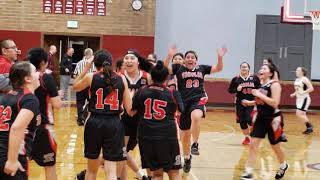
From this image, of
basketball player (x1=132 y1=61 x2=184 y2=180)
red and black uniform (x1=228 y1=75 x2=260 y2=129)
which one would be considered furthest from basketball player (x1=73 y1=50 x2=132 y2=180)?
red and black uniform (x1=228 y1=75 x2=260 y2=129)

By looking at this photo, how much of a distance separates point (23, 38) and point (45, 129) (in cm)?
1307

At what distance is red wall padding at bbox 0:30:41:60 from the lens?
17.8m

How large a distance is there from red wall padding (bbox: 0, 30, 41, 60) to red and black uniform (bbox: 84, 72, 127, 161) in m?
13.1

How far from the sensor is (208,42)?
18953 mm

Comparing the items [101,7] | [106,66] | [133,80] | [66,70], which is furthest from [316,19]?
[106,66]

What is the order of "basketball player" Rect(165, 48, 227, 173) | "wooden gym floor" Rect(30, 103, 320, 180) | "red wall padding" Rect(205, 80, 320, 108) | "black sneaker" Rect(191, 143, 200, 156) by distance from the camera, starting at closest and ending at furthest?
"wooden gym floor" Rect(30, 103, 320, 180), "basketball player" Rect(165, 48, 227, 173), "black sneaker" Rect(191, 143, 200, 156), "red wall padding" Rect(205, 80, 320, 108)

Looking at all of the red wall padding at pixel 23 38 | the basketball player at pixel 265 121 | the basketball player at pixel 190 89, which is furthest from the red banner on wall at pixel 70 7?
the basketball player at pixel 265 121

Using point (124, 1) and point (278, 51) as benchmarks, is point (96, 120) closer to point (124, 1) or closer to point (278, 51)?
point (124, 1)

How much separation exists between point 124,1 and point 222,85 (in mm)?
4744

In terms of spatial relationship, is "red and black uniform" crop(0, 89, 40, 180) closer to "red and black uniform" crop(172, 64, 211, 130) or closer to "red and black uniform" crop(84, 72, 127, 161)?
"red and black uniform" crop(84, 72, 127, 161)

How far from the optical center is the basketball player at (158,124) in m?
5.38

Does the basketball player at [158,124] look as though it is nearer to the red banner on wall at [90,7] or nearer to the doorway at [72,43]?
the red banner on wall at [90,7]

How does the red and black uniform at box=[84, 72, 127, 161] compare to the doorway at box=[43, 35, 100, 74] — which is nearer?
the red and black uniform at box=[84, 72, 127, 161]

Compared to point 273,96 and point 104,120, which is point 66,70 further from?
point 104,120
